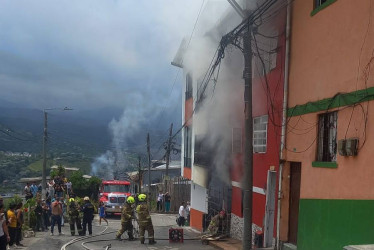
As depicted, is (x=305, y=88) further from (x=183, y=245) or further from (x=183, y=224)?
(x=183, y=224)

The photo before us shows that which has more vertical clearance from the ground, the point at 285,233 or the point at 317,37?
the point at 317,37

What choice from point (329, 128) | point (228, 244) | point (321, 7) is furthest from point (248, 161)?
point (228, 244)

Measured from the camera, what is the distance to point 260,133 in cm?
1376

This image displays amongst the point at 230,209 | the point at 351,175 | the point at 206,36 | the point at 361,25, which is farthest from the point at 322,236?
the point at 206,36

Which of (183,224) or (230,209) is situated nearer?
(230,209)

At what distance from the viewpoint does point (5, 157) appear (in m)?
65.1

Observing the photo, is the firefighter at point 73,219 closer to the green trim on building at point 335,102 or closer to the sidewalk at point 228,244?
the sidewalk at point 228,244

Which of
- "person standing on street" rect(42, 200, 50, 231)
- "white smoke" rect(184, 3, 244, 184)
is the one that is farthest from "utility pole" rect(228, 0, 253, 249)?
"person standing on street" rect(42, 200, 50, 231)

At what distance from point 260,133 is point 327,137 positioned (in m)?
3.95

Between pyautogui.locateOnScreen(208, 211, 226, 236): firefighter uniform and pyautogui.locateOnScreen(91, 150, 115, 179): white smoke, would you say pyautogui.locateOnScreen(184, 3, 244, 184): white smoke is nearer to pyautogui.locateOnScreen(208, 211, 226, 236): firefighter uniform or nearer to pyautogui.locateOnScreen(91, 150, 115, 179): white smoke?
pyautogui.locateOnScreen(208, 211, 226, 236): firefighter uniform

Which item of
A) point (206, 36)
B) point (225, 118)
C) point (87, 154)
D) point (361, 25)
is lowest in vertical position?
point (87, 154)

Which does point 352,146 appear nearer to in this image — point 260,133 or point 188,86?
point 260,133

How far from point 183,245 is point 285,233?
13.0ft

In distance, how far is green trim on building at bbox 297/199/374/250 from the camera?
786 cm
